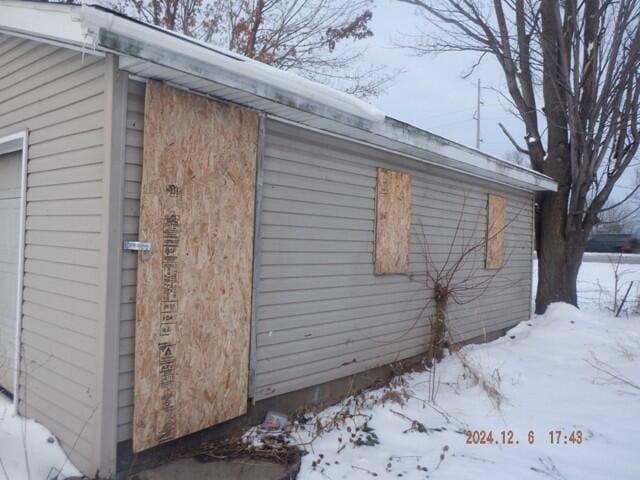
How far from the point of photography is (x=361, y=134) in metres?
4.82

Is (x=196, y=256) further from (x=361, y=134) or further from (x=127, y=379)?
(x=361, y=134)

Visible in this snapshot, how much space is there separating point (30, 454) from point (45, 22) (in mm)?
2679

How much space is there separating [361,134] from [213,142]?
5.68 ft

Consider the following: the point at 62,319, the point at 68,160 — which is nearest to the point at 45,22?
the point at 68,160

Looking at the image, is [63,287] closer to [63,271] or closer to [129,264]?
[63,271]

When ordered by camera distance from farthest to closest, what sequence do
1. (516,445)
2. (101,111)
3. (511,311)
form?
(511,311) < (516,445) < (101,111)

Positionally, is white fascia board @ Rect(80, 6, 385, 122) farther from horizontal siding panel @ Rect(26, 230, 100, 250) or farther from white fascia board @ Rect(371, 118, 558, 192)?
horizontal siding panel @ Rect(26, 230, 100, 250)

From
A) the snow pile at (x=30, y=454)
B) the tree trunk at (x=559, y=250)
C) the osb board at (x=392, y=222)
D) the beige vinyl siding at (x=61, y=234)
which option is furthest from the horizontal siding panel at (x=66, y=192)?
the tree trunk at (x=559, y=250)

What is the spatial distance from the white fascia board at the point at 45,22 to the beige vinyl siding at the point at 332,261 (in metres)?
1.62

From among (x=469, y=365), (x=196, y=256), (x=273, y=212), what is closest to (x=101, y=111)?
(x=196, y=256)

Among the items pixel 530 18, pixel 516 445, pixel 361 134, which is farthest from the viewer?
pixel 530 18

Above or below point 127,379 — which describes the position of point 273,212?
above

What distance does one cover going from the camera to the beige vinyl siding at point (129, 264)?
10.2 feet

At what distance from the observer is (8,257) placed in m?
4.30
